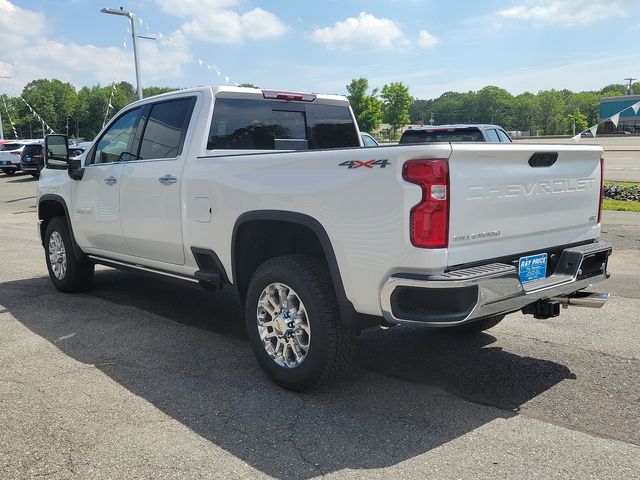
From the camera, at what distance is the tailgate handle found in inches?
141

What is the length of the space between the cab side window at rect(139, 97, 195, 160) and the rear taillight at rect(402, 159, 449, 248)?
238cm

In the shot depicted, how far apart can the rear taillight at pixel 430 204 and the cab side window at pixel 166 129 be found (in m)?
2.38

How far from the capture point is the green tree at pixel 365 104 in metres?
72.2

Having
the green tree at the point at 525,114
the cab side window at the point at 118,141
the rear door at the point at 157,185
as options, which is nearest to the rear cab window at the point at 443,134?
the cab side window at the point at 118,141

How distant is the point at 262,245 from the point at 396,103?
7611 cm

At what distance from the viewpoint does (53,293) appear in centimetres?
671

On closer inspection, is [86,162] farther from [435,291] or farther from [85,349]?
[435,291]

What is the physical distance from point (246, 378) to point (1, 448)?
1.55m

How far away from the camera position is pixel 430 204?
3.08 m

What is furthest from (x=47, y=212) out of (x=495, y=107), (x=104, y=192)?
(x=495, y=107)

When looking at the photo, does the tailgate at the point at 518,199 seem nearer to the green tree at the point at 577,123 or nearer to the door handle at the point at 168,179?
the door handle at the point at 168,179

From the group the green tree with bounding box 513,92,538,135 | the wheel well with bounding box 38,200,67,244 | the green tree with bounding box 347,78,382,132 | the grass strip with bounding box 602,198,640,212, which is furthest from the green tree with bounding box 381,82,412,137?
the wheel well with bounding box 38,200,67,244

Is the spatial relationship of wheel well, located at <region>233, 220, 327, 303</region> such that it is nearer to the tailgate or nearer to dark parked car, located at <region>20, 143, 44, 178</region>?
the tailgate

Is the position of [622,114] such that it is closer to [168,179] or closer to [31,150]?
[31,150]
